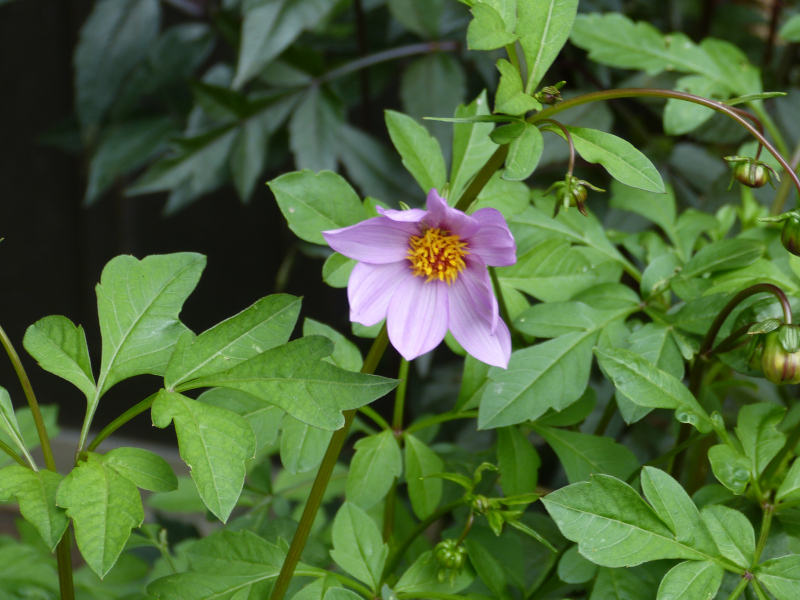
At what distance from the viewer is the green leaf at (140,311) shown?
1.30ft

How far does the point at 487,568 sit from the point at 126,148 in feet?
3.05

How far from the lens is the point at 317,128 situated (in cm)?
101

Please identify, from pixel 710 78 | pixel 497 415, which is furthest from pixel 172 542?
pixel 710 78

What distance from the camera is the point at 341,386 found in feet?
1.14

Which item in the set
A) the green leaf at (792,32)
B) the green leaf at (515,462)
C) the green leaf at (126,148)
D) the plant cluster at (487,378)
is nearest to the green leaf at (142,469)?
the plant cluster at (487,378)

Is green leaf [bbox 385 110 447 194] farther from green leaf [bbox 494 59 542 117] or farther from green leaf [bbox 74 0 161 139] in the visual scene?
green leaf [bbox 74 0 161 139]

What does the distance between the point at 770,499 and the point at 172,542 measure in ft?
2.78

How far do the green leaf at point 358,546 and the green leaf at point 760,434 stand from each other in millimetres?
237

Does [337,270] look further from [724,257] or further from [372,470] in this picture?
[724,257]

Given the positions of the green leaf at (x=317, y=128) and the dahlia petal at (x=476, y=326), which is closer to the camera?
the dahlia petal at (x=476, y=326)

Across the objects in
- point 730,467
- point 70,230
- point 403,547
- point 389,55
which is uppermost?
point 389,55

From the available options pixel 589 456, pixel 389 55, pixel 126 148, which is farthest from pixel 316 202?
pixel 126 148

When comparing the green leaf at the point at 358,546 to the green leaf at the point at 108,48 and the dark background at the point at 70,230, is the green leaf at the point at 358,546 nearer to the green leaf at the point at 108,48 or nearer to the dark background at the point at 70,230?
the green leaf at the point at 108,48

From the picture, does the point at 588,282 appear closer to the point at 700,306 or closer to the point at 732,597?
the point at 700,306
